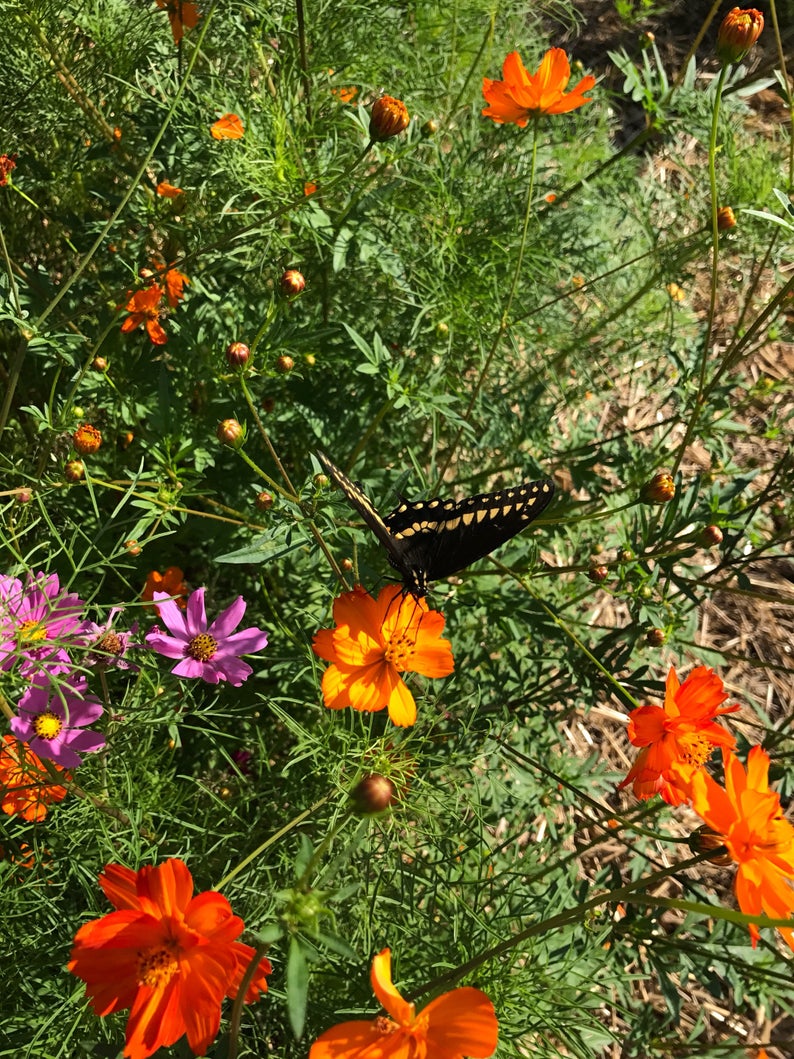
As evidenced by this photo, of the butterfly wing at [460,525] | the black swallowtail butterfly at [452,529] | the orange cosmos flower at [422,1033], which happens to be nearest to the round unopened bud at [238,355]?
the black swallowtail butterfly at [452,529]

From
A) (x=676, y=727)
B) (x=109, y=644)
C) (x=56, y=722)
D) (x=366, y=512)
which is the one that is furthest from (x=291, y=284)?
(x=676, y=727)

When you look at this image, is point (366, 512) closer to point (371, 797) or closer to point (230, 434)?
point (230, 434)

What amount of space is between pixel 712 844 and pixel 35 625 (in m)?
0.94

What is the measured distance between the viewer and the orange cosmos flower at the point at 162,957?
2.72 feet

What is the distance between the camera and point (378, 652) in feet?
3.85

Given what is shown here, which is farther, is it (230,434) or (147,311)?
(147,311)

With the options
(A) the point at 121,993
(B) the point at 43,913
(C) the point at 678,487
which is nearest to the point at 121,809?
(B) the point at 43,913

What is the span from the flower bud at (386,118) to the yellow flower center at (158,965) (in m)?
1.12

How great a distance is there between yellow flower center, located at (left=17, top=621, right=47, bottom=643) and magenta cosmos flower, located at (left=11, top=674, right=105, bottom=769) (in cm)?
6

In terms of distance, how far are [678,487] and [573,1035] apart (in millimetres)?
Answer: 916

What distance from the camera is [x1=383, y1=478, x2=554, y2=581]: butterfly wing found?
4.02 ft

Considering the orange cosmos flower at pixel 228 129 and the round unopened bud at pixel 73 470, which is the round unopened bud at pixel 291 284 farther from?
the orange cosmos flower at pixel 228 129

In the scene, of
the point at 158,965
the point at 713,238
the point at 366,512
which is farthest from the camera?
the point at 713,238

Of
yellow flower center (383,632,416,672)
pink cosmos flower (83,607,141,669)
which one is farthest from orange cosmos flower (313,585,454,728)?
pink cosmos flower (83,607,141,669)
